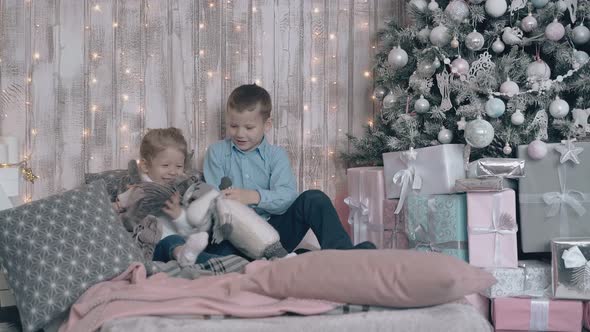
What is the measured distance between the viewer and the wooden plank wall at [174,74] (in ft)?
9.23

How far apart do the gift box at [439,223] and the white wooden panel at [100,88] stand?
1.35m

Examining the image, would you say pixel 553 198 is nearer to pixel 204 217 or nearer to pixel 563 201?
pixel 563 201

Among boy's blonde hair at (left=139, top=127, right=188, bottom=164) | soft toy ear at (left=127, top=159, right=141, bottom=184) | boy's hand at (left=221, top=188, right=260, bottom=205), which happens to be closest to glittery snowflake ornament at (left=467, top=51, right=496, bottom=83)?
boy's hand at (left=221, top=188, right=260, bottom=205)

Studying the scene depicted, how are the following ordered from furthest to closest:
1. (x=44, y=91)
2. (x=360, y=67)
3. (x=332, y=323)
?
(x=360, y=67), (x=44, y=91), (x=332, y=323)

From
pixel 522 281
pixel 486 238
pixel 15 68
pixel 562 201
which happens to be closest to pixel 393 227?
pixel 486 238

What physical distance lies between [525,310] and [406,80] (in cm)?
104

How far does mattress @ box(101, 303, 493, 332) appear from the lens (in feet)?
4.68

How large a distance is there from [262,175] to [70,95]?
3.02 ft

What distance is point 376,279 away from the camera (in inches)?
59.2

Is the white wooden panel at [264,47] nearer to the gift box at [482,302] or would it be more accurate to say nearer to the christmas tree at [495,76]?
the christmas tree at [495,76]

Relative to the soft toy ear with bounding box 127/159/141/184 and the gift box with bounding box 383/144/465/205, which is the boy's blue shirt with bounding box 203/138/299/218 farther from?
the gift box with bounding box 383/144/465/205

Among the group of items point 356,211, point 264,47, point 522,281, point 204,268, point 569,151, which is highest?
point 264,47

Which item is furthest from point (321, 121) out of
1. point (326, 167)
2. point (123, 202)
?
point (123, 202)

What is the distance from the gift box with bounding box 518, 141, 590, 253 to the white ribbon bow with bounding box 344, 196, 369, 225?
0.65 m
